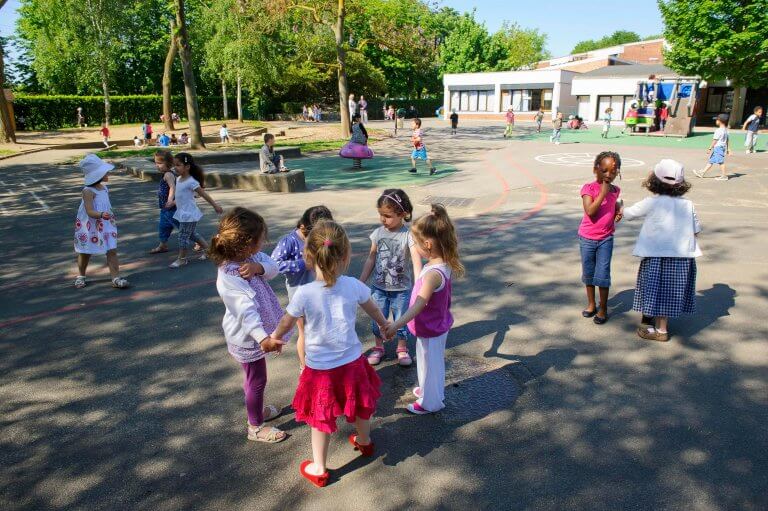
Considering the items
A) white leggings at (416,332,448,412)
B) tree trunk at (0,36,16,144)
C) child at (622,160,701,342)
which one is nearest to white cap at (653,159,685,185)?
child at (622,160,701,342)

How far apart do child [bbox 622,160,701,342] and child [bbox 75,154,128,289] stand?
5.85 meters

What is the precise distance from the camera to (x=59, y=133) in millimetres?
36594

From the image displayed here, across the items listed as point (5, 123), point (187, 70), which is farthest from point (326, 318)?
point (5, 123)

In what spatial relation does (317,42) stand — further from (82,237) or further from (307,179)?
(82,237)

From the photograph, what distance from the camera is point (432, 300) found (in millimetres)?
3850

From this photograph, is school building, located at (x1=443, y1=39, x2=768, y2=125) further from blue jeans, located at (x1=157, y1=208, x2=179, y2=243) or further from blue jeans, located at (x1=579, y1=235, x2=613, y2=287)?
blue jeans, located at (x1=579, y1=235, x2=613, y2=287)

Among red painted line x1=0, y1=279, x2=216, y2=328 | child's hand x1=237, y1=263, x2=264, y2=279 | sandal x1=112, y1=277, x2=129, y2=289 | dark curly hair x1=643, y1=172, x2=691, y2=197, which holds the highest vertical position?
dark curly hair x1=643, y1=172, x2=691, y2=197

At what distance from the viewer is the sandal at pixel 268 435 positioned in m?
3.77

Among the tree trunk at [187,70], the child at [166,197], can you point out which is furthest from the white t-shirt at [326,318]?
the tree trunk at [187,70]

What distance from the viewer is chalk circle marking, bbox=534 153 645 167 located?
18.2 metres

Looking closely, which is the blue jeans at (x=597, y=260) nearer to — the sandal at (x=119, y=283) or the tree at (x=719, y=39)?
the sandal at (x=119, y=283)

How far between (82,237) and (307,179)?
9278 millimetres

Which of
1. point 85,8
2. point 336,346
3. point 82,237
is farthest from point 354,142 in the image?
point 85,8

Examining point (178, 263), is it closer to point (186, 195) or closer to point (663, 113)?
point (186, 195)
